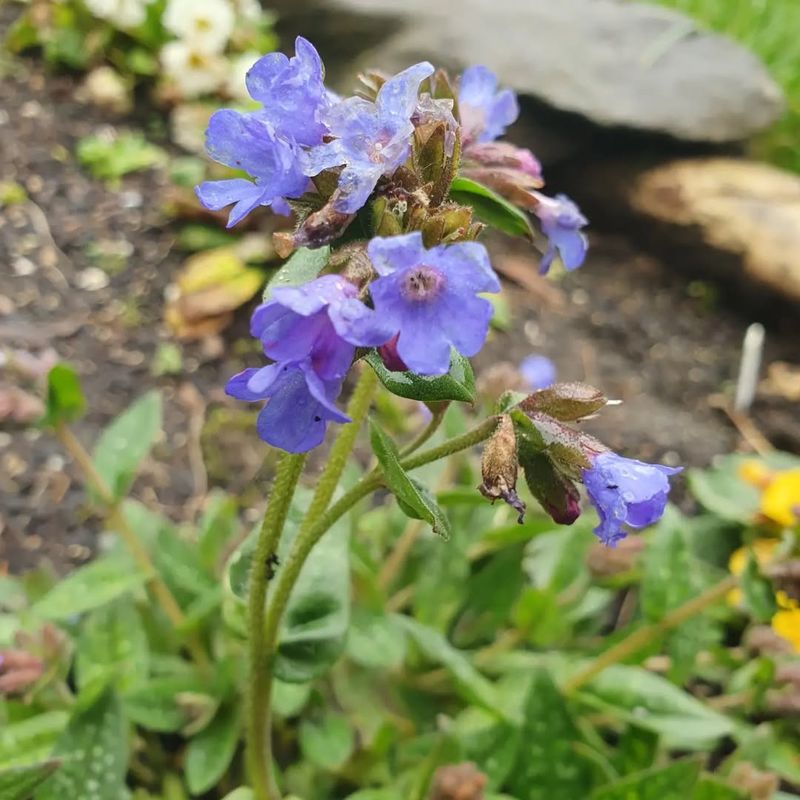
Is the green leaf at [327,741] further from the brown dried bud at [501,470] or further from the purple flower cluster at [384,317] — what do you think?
the purple flower cluster at [384,317]

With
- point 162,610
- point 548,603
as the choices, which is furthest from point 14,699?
point 548,603

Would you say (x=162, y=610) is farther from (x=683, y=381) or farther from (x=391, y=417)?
(x=683, y=381)

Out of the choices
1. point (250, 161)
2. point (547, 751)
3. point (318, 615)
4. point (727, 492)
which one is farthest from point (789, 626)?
point (250, 161)

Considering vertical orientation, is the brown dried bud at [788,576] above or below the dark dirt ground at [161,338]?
above

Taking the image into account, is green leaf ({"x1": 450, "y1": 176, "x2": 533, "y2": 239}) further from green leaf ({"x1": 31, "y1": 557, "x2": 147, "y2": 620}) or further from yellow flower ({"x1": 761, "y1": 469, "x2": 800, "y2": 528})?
yellow flower ({"x1": 761, "y1": 469, "x2": 800, "y2": 528})

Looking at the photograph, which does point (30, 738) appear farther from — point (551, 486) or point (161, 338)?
point (161, 338)

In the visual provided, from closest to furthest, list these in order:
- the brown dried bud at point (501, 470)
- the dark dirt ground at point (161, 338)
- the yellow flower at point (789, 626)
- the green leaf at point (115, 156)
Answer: the brown dried bud at point (501, 470), the yellow flower at point (789, 626), the dark dirt ground at point (161, 338), the green leaf at point (115, 156)

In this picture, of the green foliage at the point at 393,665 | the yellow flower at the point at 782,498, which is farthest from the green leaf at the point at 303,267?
the yellow flower at the point at 782,498
